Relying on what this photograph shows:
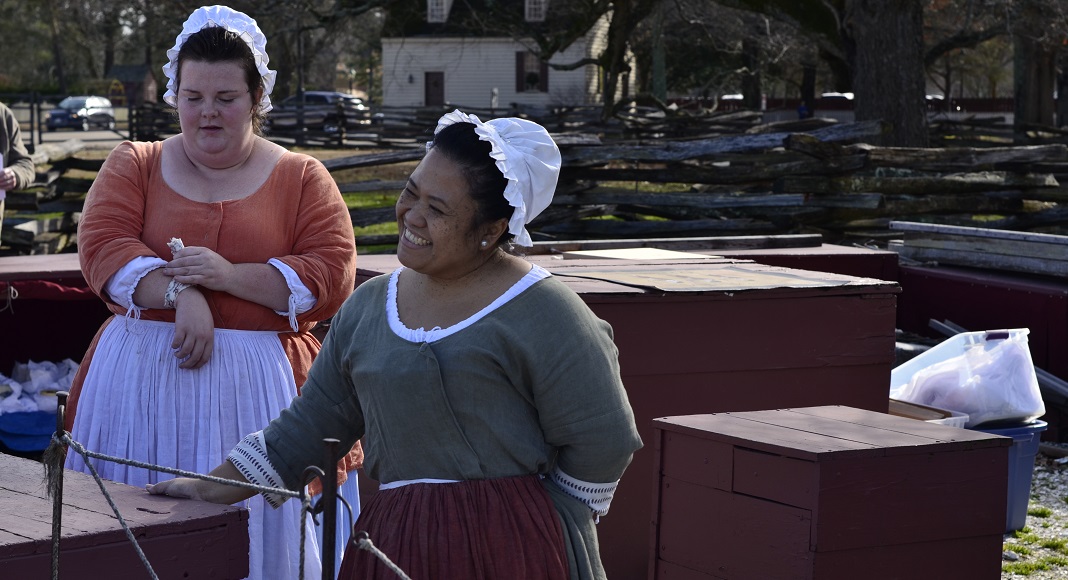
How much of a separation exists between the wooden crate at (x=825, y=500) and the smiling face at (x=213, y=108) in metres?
1.38

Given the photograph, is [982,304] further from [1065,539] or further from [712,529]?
[712,529]

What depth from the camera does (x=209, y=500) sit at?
95.2 inches

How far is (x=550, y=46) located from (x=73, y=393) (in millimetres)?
Answer: 20052

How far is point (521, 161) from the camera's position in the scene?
2.33 m

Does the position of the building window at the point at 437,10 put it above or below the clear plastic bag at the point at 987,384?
above

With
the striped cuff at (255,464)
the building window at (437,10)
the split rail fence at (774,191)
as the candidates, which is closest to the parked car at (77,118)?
the building window at (437,10)

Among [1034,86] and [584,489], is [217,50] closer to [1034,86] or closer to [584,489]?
[584,489]

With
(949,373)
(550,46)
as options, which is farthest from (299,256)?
(550,46)

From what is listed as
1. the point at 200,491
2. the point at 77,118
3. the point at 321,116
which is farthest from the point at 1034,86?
the point at 77,118

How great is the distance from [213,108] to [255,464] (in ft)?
3.56

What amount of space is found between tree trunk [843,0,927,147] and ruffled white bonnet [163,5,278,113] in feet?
33.7

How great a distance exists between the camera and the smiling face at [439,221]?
2322mm

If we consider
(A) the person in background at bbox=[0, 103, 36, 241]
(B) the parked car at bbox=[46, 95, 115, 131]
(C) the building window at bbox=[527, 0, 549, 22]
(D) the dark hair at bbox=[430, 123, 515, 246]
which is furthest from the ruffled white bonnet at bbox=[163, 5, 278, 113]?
(B) the parked car at bbox=[46, 95, 115, 131]

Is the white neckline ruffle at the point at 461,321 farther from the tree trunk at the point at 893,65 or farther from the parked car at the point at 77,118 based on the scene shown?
the parked car at the point at 77,118
